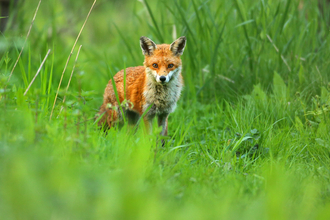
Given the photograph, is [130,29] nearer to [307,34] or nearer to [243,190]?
[307,34]

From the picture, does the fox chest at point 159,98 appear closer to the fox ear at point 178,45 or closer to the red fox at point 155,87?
the red fox at point 155,87

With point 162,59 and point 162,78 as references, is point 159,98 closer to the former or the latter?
point 162,78

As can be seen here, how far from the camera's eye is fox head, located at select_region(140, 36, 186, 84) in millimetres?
4552

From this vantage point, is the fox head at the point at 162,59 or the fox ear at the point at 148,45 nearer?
the fox head at the point at 162,59

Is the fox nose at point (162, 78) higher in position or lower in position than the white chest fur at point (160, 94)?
higher

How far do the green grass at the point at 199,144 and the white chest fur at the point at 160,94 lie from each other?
19.5 inches

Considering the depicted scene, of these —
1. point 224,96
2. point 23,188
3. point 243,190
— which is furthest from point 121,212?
point 224,96

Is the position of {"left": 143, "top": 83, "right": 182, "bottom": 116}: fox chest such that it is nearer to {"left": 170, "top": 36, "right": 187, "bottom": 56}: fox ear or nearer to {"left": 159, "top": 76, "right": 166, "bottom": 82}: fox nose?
{"left": 159, "top": 76, "right": 166, "bottom": 82}: fox nose

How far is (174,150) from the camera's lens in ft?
12.3

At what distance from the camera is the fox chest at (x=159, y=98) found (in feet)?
15.4

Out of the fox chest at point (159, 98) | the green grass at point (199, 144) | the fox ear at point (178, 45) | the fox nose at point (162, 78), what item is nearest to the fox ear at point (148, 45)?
the fox ear at point (178, 45)

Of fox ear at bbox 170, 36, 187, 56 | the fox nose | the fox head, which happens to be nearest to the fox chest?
the fox head

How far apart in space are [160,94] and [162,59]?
47cm

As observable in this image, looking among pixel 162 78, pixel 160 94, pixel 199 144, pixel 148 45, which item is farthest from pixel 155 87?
pixel 199 144
